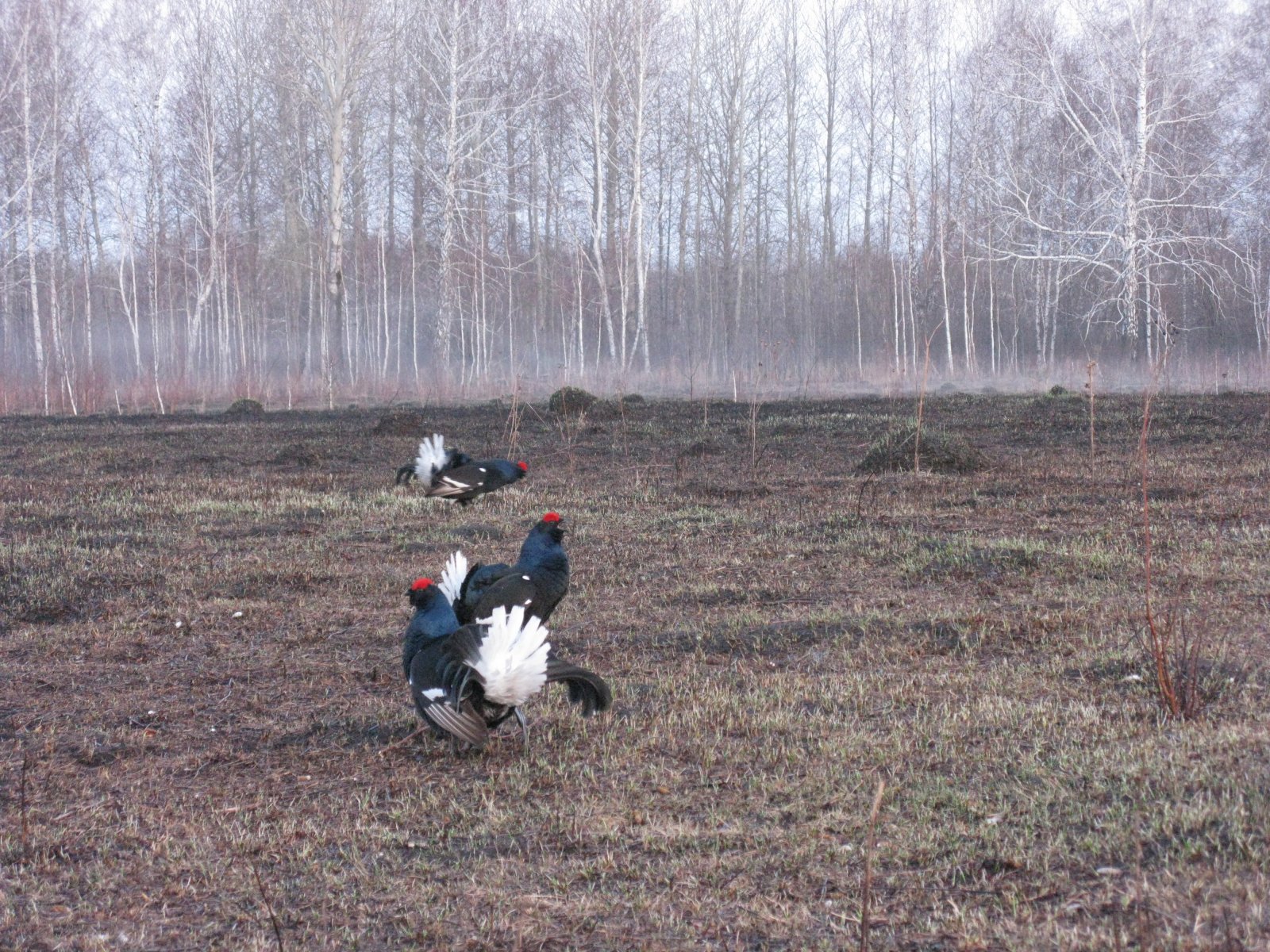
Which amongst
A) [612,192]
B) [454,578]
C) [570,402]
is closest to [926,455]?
[454,578]

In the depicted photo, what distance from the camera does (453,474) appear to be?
31.7 ft

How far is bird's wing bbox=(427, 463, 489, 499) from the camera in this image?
9680mm

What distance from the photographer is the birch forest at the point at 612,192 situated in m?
24.9

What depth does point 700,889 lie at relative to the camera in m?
3.06

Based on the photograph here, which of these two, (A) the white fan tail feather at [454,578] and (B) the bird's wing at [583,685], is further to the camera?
(A) the white fan tail feather at [454,578]

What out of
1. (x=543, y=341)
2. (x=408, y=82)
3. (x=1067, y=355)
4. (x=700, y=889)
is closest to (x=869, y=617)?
(x=700, y=889)

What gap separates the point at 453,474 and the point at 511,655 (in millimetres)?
5944

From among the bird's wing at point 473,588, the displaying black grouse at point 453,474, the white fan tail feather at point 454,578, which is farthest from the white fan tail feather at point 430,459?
the white fan tail feather at point 454,578

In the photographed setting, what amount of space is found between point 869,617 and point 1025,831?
2.79m

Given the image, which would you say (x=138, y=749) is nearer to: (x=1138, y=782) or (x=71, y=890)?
(x=71, y=890)

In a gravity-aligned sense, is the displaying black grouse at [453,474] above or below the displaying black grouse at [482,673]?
above

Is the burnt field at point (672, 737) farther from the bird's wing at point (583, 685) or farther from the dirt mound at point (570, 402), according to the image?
the dirt mound at point (570, 402)

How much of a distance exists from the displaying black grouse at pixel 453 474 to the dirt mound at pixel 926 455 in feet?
12.6

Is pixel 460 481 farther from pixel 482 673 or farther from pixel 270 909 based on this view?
pixel 270 909
